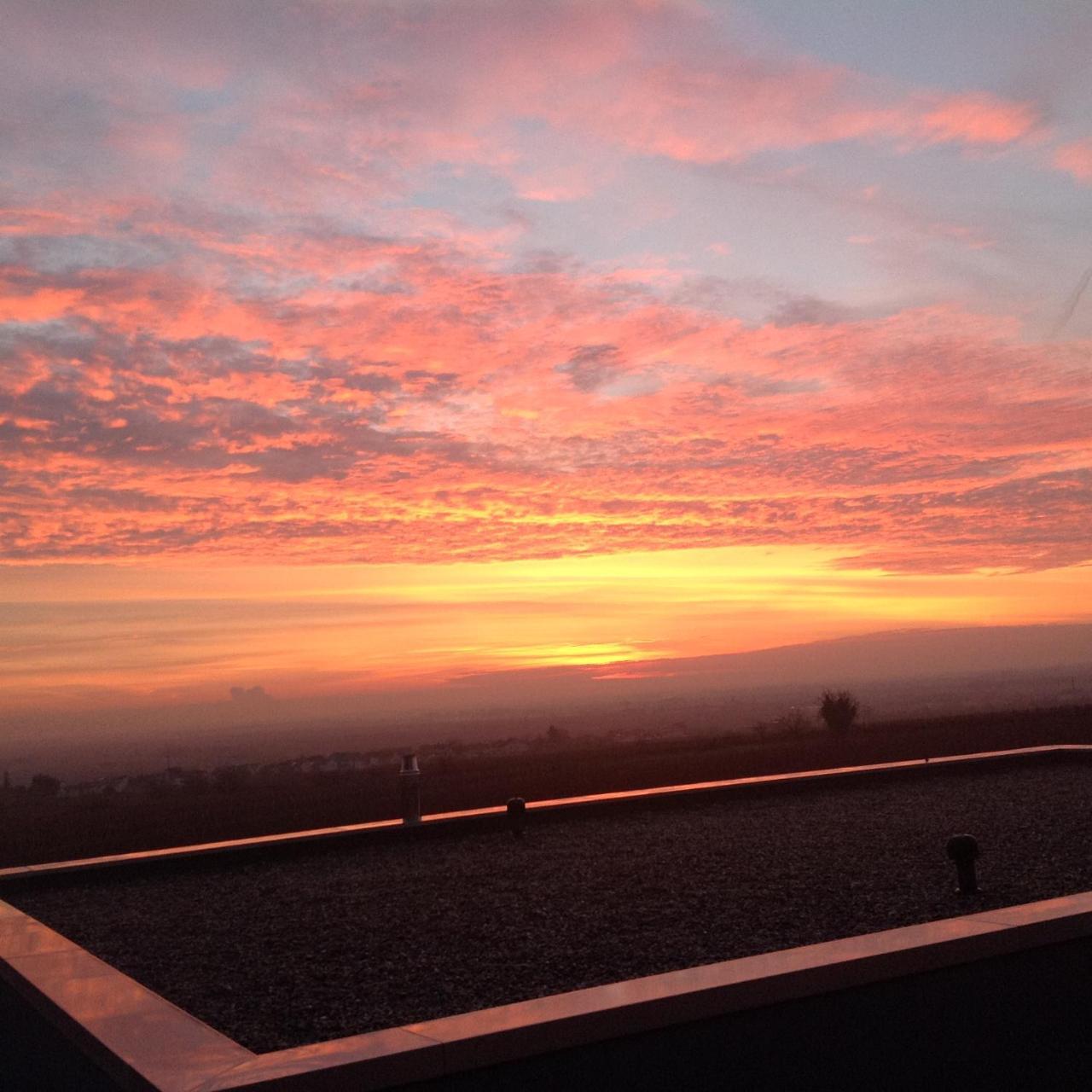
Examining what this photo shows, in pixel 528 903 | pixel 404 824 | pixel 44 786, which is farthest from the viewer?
pixel 44 786

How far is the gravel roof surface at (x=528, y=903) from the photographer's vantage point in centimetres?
638

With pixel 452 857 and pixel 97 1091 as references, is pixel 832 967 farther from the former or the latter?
pixel 452 857

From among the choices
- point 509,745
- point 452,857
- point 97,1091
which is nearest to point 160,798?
point 452,857

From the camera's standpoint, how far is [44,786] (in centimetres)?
5431

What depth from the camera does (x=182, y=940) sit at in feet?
25.8

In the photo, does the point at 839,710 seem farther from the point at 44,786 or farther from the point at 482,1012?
the point at 44,786

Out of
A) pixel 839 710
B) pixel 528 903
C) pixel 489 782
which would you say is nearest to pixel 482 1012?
pixel 528 903

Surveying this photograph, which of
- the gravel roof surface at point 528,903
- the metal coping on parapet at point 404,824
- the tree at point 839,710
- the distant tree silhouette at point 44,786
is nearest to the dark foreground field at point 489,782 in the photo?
the tree at point 839,710

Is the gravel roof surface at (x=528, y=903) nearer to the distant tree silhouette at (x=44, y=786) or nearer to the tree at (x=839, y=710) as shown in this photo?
the tree at (x=839, y=710)

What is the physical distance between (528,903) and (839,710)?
26662 millimetres

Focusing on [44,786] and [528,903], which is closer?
[528,903]

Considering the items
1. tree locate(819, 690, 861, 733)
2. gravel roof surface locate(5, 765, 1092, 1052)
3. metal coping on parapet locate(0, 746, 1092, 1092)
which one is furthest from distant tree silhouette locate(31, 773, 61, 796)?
metal coping on parapet locate(0, 746, 1092, 1092)

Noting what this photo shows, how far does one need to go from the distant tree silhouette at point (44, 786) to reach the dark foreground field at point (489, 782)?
15.2 m

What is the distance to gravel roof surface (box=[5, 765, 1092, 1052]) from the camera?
20.9 feet
